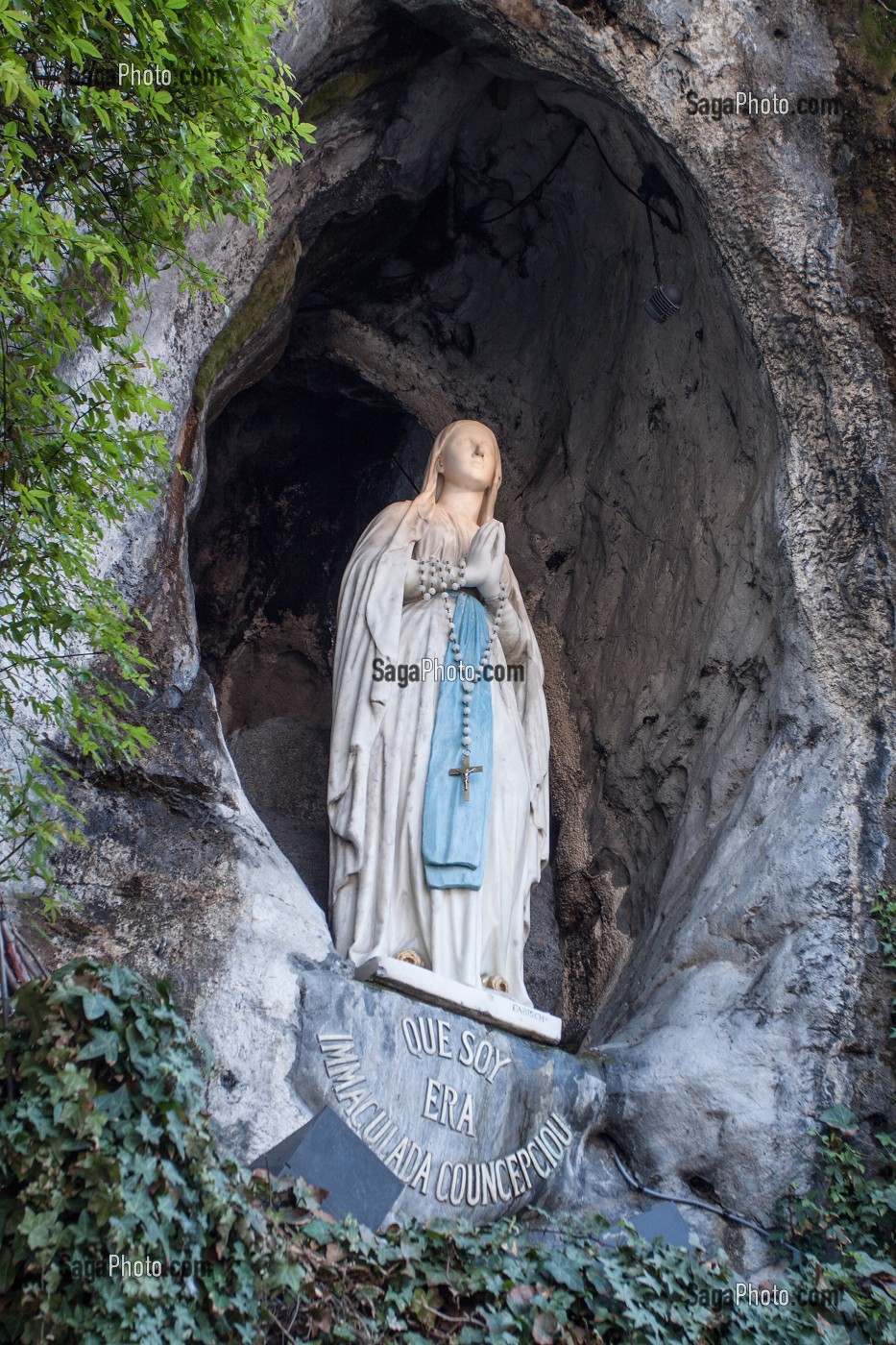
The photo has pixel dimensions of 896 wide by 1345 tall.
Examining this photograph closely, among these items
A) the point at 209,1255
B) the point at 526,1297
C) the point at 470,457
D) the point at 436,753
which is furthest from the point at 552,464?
the point at 209,1255

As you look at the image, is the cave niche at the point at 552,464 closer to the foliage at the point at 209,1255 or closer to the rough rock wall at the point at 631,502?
the rough rock wall at the point at 631,502

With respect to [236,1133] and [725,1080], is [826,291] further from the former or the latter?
[236,1133]

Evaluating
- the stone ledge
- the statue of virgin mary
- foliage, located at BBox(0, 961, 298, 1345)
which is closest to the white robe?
the statue of virgin mary

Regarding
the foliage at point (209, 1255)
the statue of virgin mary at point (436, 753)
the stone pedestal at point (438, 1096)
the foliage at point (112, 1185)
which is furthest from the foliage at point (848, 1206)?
the foliage at point (112, 1185)

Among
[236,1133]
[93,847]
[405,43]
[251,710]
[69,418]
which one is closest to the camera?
[69,418]

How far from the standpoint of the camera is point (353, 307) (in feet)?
25.3

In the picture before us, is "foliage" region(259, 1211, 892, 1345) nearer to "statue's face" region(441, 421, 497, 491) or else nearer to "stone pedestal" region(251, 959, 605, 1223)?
"stone pedestal" region(251, 959, 605, 1223)

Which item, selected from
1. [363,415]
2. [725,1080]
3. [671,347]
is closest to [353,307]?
[363,415]

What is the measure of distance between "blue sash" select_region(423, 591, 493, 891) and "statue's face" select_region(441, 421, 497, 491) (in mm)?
644

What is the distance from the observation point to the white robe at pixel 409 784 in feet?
17.4

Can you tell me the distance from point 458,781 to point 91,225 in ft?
7.67

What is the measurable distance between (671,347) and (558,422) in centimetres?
90
